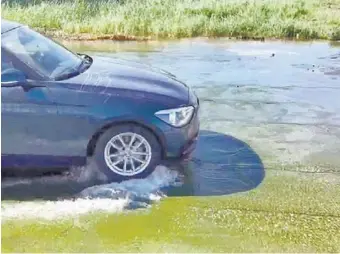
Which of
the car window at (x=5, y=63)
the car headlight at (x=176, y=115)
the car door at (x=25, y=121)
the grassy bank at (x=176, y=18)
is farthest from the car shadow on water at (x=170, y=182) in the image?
the grassy bank at (x=176, y=18)

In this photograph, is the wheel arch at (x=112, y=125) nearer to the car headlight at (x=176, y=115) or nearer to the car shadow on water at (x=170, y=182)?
the car headlight at (x=176, y=115)

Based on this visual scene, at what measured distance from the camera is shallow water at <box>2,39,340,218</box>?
5.31m

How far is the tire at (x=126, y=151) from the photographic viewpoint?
5266mm

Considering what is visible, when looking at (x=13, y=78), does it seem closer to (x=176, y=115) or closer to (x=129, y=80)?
(x=129, y=80)

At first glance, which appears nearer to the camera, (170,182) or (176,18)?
(170,182)

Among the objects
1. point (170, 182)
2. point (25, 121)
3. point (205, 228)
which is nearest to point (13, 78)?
point (25, 121)

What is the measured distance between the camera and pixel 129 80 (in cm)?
554

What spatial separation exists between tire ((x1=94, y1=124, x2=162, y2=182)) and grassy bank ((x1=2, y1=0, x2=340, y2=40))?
342 inches

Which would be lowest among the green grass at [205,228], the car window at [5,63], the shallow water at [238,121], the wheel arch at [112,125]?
the green grass at [205,228]

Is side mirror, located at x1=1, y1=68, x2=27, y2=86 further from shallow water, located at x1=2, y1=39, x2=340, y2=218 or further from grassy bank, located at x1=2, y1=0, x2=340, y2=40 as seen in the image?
grassy bank, located at x1=2, y1=0, x2=340, y2=40

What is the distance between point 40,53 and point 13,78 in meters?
0.64

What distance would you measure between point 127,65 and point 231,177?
1.70 m

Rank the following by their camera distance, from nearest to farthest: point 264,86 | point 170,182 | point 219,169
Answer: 1. point 170,182
2. point 219,169
3. point 264,86

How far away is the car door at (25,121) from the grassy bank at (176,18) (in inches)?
340
